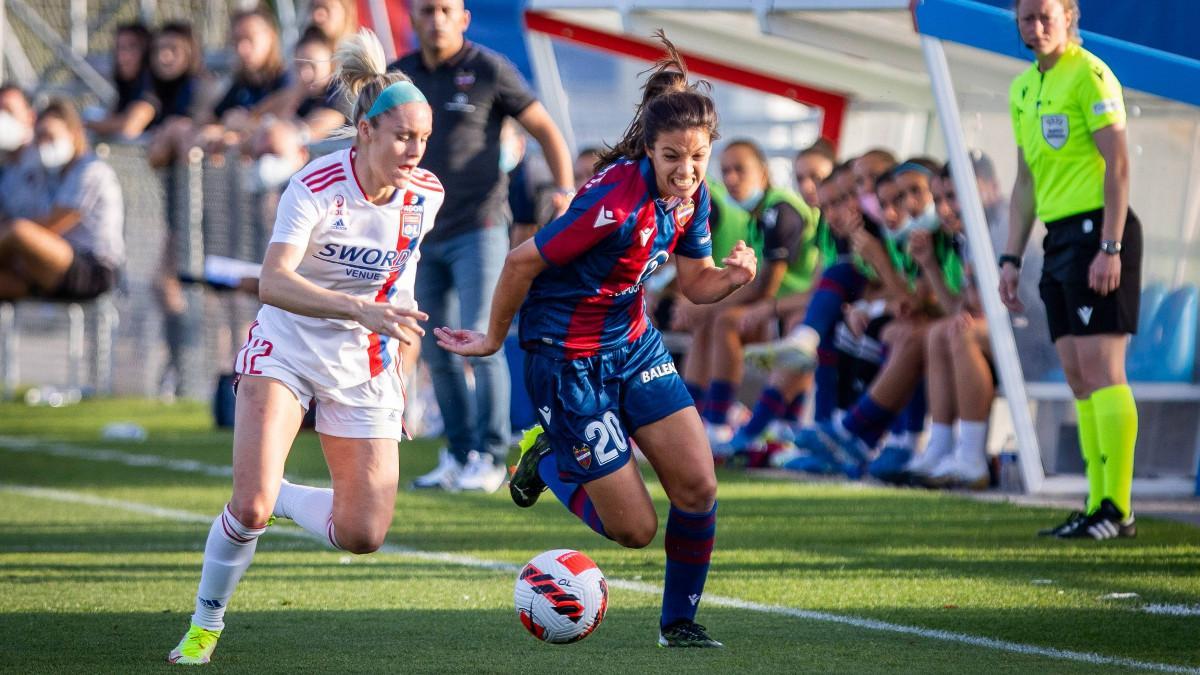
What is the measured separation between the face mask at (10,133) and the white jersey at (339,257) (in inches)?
412

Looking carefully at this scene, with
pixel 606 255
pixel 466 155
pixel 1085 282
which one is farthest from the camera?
pixel 466 155

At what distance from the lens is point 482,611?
19.5 ft

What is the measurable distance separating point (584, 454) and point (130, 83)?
433 inches

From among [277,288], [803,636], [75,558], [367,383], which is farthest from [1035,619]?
[75,558]

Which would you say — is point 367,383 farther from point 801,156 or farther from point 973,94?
point 801,156

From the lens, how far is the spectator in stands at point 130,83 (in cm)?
1488

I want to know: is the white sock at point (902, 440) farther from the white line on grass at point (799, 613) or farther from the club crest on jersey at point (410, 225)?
the club crest on jersey at point (410, 225)

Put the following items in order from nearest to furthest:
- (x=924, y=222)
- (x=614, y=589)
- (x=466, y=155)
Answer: (x=614, y=589)
(x=466, y=155)
(x=924, y=222)

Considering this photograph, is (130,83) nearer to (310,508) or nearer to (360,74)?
(360,74)

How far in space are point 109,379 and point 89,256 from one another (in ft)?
11.1

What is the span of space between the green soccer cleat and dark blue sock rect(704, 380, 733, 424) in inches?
252

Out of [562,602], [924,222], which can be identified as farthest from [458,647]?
[924,222]

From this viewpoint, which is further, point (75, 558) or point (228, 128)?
point (228, 128)

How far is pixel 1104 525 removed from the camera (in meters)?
7.46
